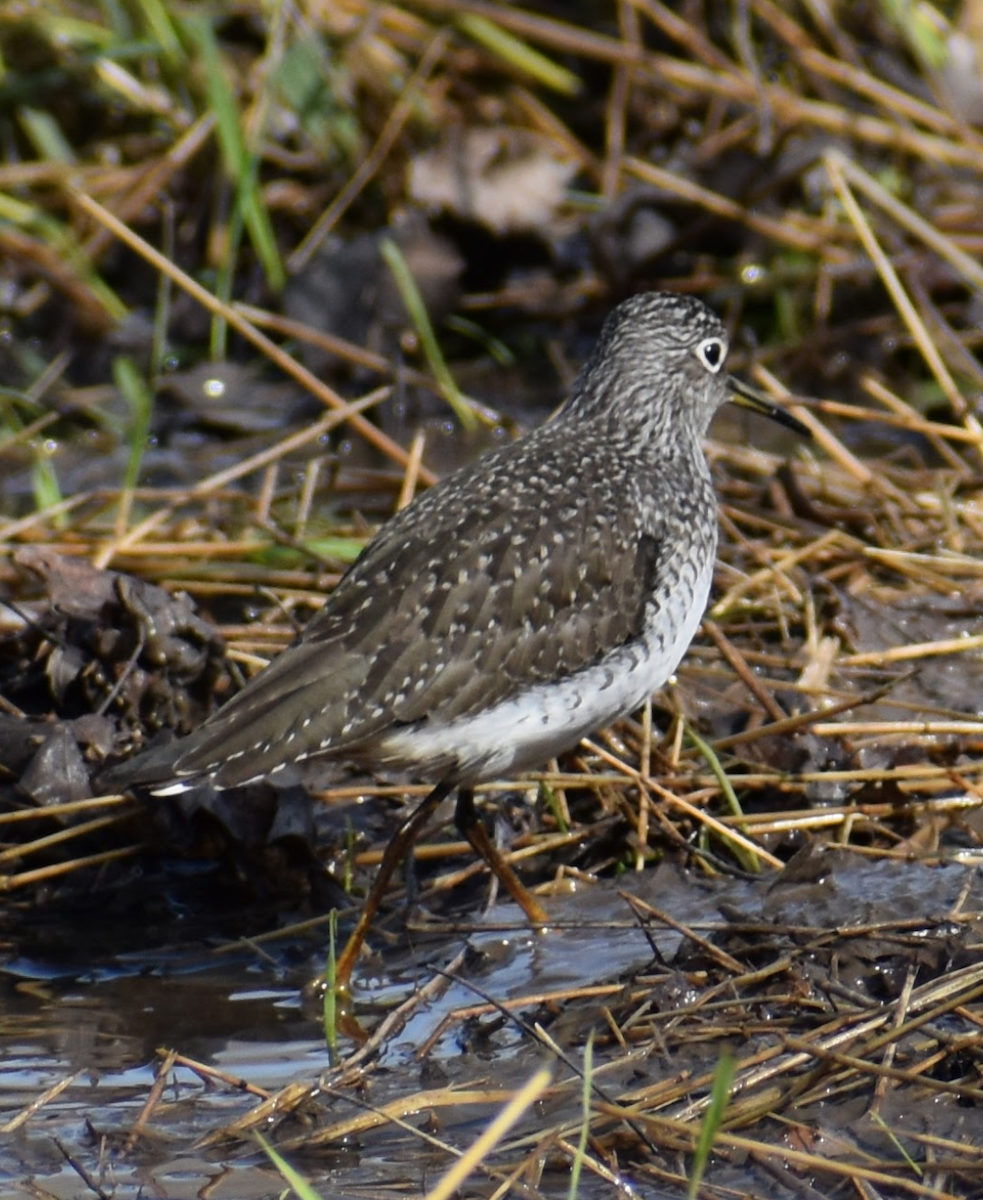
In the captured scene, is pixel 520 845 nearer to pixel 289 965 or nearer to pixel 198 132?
pixel 289 965

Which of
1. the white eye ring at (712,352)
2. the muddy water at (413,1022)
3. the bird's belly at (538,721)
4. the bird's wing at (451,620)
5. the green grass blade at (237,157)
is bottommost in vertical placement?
the muddy water at (413,1022)

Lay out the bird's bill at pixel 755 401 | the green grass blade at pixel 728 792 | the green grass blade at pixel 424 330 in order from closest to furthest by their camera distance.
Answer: the green grass blade at pixel 728 792, the bird's bill at pixel 755 401, the green grass blade at pixel 424 330

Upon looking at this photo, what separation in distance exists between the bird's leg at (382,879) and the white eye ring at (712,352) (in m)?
2.03

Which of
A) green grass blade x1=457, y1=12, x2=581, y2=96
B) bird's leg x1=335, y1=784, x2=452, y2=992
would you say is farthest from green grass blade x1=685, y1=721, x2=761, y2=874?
green grass blade x1=457, y1=12, x2=581, y2=96

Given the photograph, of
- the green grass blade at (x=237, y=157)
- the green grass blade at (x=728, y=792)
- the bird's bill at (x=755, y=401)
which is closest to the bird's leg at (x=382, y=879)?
the green grass blade at (x=728, y=792)

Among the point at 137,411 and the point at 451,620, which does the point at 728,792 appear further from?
the point at 137,411

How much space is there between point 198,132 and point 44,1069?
19.5ft

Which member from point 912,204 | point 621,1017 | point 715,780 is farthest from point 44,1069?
point 912,204

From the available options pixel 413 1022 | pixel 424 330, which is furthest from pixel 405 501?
pixel 413 1022

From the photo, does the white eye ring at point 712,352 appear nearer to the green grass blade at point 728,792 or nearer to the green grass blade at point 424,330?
the green grass blade at point 728,792

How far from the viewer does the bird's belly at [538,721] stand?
4922 millimetres

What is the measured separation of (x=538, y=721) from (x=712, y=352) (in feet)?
6.59

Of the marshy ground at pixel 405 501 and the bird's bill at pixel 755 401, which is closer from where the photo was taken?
the marshy ground at pixel 405 501

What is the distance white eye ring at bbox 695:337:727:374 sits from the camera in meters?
6.38
